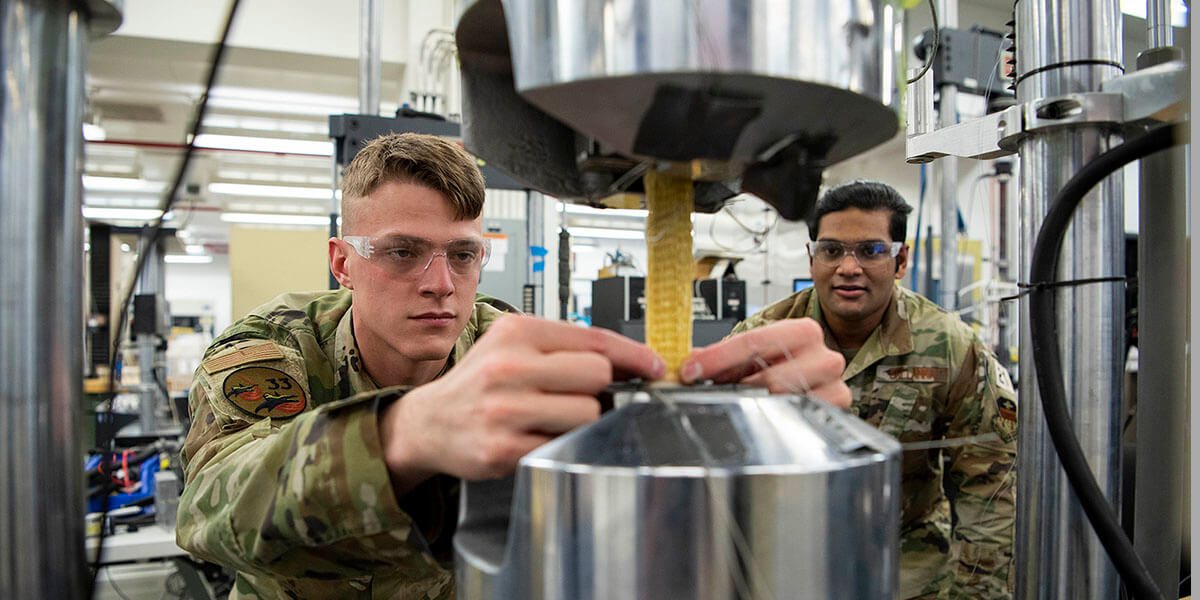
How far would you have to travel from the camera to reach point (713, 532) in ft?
1.23

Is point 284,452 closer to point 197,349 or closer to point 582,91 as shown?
point 582,91

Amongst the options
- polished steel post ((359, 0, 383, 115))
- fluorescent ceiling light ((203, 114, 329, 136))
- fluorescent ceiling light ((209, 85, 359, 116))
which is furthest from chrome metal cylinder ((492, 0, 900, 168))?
fluorescent ceiling light ((203, 114, 329, 136))

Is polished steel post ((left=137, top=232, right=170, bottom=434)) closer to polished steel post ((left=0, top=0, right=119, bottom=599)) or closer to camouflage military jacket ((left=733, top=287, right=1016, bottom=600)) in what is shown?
camouflage military jacket ((left=733, top=287, right=1016, bottom=600))

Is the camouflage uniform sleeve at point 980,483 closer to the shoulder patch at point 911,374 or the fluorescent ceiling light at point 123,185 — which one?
the shoulder patch at point 911,374

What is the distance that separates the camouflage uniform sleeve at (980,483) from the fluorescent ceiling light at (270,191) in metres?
6.82

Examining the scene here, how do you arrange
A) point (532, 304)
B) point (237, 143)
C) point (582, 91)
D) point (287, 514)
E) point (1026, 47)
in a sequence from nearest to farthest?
point (582, 91), point (287, 514), point (1026, 47), point (532, 304), point (237, 143)

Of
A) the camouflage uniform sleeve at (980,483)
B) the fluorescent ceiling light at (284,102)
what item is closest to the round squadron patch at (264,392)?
the camouflage uniform sleeve at (980,483)

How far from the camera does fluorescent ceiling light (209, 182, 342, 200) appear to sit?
7.33 meters

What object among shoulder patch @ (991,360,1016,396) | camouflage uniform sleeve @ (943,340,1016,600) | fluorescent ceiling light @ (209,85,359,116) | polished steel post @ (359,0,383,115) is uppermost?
fluorescent ceiling light @ (209,85,359,116)

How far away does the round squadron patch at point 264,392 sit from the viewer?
0.90 meters

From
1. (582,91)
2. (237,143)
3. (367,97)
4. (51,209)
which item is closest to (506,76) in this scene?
(582,91)

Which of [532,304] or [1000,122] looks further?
[532,304]

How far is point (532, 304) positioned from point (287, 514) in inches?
84.8

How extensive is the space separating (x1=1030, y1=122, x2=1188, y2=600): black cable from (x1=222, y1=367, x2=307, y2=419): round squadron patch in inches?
33.0
